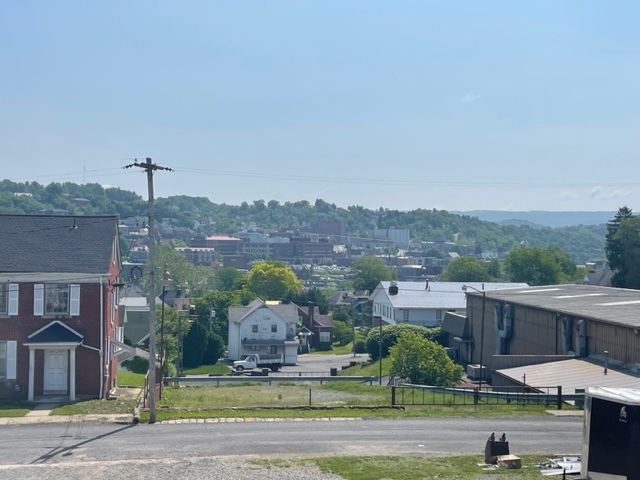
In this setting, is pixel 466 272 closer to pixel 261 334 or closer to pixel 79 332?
pixel 261 334

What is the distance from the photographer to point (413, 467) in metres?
21.3

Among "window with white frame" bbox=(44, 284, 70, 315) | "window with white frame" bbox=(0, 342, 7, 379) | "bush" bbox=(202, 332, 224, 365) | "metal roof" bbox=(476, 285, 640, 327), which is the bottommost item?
"bush" bbox=(202, 332, 224, 365)

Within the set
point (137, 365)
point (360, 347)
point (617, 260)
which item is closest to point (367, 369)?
point (137, 365)

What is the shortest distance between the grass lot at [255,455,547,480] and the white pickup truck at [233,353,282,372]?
50415mm

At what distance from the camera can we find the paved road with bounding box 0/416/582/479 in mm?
21922

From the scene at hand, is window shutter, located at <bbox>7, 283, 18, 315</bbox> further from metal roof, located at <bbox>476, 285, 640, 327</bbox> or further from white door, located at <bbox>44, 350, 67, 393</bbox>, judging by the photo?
metal roof, located at <bbox>476, 285, 640, 327</bbox>

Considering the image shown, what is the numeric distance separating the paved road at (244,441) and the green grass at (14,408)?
258 cm

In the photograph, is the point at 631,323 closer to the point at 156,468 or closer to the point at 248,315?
the point at 156,468

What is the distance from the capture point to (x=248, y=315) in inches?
3393

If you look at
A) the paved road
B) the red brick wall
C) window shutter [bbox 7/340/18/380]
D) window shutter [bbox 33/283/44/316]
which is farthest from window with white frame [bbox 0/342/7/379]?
the paved road

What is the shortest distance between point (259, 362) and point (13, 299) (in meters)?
47.8

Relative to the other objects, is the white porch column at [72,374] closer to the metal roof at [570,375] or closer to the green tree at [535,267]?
the metal roof at [570,375]

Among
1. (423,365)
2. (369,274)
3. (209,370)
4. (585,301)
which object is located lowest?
(209,370)

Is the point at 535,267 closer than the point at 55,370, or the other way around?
the point at 55,370
